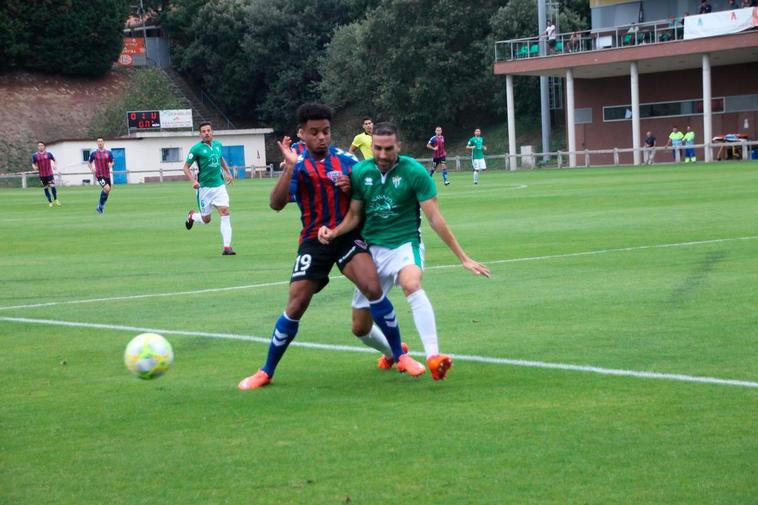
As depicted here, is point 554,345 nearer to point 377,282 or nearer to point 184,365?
point 377,282

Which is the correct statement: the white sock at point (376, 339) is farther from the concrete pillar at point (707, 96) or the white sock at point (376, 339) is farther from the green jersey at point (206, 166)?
the concrete pillar at point (707, 96)

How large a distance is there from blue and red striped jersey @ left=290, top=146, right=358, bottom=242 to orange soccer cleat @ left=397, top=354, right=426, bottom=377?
1.08 meters

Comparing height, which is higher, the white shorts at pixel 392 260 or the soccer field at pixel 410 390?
the white shorts at pixel 392 260

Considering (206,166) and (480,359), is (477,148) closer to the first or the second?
(206,166)

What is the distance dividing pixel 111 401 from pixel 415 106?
7573cm

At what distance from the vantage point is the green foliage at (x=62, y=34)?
89.2 m

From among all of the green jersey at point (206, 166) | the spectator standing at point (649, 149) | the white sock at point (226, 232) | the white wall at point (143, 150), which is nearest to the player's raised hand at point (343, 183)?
the white sock at point (226, 232)

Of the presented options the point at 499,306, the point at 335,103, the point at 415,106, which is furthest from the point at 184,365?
the point at 335,103

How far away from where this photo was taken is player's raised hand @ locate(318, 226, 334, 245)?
821 centimetres

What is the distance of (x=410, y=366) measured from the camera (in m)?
8.26

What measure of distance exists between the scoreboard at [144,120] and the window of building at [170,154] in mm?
2322

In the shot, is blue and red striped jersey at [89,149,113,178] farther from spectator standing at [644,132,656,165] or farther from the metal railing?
the metal railing

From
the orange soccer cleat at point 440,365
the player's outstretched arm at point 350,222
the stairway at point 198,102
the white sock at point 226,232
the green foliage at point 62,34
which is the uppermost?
the green foliage at point 62,34

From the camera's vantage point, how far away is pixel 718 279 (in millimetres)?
12938
